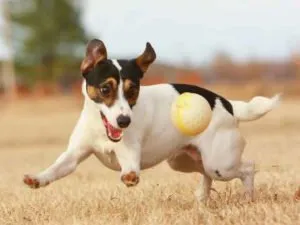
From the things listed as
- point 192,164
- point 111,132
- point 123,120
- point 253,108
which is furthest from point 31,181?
point 253,108

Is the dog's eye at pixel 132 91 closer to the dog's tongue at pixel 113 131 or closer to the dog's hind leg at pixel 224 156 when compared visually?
the dog's tongue at pixel 113 131

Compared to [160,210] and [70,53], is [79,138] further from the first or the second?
[70,53]

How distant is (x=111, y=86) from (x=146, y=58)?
495 millimetres

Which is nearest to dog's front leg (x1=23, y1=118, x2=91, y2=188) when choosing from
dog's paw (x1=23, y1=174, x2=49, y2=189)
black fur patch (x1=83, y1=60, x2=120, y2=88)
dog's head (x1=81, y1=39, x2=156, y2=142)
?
dog's paw (x1=23, y1=174, x2=49, y2=189)

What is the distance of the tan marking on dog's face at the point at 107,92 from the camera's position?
6.30 meters

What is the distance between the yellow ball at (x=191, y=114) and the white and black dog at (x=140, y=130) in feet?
0.73

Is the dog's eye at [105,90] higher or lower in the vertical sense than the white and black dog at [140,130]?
higher

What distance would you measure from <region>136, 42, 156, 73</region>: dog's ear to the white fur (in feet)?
0.88

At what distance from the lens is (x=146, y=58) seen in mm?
6703

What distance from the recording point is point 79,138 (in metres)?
6.65

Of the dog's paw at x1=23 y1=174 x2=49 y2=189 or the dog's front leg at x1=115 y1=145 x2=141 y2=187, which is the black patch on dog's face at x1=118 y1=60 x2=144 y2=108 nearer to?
the dog's front leg at x1=115 y1=145 x2=141 y2=187

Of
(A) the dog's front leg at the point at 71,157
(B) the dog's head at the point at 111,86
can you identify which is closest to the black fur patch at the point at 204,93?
(B) the dog's head at the point at 111,86

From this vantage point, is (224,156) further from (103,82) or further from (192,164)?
(103,82)

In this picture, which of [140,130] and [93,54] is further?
[140,130]
